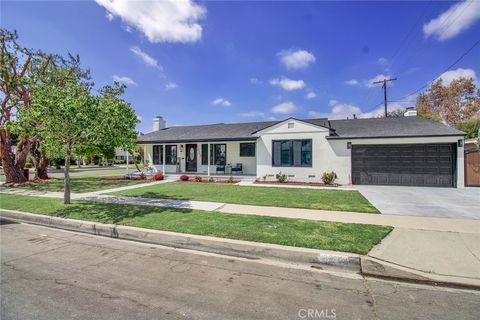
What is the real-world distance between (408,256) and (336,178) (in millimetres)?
9874

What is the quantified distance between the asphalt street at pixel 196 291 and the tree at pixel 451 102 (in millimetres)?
31586

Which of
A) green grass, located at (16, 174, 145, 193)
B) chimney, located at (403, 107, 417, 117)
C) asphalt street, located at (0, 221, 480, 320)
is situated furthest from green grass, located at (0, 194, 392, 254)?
chimney, located at (403, 107, 417, 117)

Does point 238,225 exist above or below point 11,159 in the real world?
below

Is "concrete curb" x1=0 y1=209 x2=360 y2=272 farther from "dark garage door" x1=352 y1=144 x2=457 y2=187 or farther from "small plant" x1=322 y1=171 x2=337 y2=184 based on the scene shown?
"dark garage door" x1=352 y1=144 x2=457 y2=187

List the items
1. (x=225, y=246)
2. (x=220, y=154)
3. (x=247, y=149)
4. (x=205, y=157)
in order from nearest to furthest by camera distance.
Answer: (x=225, y=246)
(x=247, y=149)
(x=220, y=154)
(x=205, y=157)

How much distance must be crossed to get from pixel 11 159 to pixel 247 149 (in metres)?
15.2

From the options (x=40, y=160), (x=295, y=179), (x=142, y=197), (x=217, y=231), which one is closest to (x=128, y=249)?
(x=217, y=231)

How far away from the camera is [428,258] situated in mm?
4023

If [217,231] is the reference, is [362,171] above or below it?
above

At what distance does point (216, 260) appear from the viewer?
14.2ft

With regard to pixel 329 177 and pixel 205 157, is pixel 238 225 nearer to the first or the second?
pixel 329 177

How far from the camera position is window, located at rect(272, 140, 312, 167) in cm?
1422

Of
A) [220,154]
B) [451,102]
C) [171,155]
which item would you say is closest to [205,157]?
[220,154]

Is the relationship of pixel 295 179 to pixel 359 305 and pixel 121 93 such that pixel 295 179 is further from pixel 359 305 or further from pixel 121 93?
pixel 359 305
